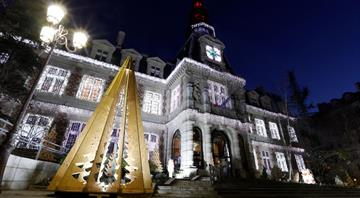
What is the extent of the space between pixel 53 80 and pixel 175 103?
10522mm

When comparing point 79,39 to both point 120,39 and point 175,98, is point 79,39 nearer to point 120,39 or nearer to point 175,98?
point 175,98

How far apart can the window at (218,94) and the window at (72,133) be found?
11.6 m

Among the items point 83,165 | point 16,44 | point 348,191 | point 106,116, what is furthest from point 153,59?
point 348,191

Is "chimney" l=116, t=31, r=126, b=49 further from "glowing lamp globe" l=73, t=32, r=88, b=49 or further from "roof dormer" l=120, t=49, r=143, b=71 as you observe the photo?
"glowing lamp globe" l=73, t=32, r=88, b=49

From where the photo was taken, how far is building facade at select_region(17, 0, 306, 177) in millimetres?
14445

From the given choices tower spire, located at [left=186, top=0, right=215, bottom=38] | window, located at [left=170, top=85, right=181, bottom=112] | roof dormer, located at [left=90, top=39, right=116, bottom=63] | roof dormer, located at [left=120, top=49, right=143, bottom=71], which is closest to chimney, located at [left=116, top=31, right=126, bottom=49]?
roof dormer, located at [left=120, top=49, right=143, bottom=71]

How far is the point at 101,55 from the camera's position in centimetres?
1795

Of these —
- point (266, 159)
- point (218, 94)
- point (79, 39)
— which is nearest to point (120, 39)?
point (218, 94)

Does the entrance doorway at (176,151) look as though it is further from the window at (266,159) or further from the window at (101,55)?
the window at (266,159)

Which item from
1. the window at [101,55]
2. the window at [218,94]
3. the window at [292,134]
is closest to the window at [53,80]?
the window at [101,55]

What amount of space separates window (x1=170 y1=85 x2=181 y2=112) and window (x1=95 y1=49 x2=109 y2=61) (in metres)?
7.43

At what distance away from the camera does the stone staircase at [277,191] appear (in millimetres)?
9155

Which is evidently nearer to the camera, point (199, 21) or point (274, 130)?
point (274, 130)

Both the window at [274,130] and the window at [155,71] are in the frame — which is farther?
the window at [274,130]
